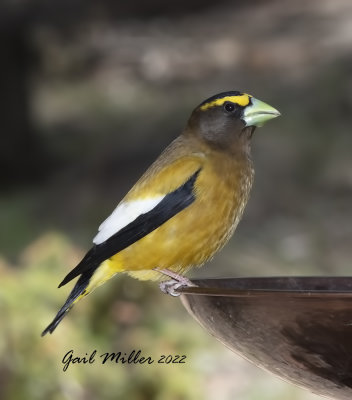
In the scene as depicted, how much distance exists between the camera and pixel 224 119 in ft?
11.2

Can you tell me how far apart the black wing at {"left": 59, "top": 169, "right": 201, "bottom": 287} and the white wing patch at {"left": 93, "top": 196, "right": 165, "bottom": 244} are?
1 centimetres

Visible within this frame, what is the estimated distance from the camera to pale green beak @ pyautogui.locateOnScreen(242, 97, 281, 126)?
124 inches

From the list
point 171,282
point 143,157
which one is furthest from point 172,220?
point 143,157

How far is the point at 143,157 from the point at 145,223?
265 inches

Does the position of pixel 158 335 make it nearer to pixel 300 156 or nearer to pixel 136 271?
pixel 136 271

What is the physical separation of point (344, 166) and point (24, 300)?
5.63 metres

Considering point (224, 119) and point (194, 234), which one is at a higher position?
point (224, 119)

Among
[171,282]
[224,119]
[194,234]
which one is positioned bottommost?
[171,282]

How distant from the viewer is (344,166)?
9844mm

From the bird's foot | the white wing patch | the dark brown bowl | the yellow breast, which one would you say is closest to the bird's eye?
the yellow breast

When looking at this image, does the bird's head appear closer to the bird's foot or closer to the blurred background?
the bird's foot

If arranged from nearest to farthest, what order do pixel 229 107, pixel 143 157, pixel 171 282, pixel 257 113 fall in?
pixel 171 282 → pixel 257 113 → pixel 229 107 → pixel 143 157

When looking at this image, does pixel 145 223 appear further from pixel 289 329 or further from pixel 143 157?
pixel 143 157

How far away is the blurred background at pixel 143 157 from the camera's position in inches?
192
